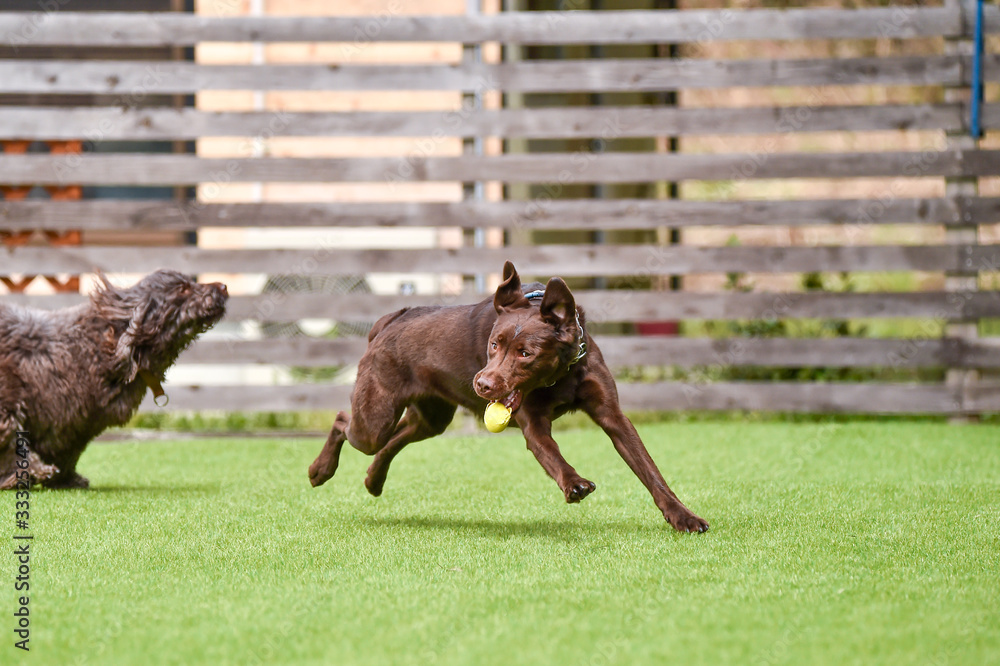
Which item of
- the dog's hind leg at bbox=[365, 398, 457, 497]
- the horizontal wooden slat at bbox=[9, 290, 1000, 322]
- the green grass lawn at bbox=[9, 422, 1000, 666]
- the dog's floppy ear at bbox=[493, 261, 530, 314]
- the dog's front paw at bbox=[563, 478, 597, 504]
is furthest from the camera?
the horizontal wooden slat at bbox=[9, 290, 1000, 322]

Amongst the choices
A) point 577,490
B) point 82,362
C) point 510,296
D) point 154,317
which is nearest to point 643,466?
point 577,490

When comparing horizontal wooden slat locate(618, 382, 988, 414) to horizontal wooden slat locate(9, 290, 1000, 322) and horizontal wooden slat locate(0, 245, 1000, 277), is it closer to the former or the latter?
horizontal wooden slat locate(9, 290, 1000, 322)

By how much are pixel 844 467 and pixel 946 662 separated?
2.89 metres

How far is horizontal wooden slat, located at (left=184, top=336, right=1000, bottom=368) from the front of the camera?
6.21 m

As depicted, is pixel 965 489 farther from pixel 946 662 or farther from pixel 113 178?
pixel 113 178

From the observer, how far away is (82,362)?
14.1 feet

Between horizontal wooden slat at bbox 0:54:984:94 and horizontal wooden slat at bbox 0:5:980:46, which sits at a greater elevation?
horizontal wooden slat at bbox 0:5:980:46

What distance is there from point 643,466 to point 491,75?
3.69 metres

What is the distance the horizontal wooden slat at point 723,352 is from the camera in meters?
6.21

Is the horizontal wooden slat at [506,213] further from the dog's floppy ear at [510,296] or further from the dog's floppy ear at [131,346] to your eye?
the dog's floppy ear at [510,296]

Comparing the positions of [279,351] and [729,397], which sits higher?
[279,351]

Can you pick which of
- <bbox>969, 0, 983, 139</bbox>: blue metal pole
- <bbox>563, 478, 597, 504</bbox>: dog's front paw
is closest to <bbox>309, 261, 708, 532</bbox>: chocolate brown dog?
<bbox>563, 478, 597, 504</bbox>: dog's front paw

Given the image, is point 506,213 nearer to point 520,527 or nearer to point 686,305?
point 686,305

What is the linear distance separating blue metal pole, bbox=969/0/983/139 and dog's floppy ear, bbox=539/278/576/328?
414 cm
